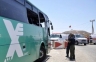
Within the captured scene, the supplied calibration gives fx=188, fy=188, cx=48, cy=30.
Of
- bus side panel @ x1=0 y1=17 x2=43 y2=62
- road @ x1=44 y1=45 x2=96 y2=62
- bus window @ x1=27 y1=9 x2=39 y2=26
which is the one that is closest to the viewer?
bus side panel @ x1=0 y1=17 x2=43 y2=62

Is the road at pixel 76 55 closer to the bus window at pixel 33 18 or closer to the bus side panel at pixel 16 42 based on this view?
the bus window at pixel 33 18

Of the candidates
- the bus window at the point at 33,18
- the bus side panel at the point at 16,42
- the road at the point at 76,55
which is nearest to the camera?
the bus side panel at the point at 16,42

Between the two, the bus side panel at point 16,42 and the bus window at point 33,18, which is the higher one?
the bus window at point 33,18

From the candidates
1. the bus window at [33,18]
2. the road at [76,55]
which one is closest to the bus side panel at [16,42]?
the bus window at [33,18]

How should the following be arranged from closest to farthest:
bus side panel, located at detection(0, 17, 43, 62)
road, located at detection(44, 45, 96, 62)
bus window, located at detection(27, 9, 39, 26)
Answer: bus side panel, located at detection(0, 17, 43, 62) → bus window, located at detection(27, 9, 39, 26) → road, located at detection(44, 45, 96, 62)

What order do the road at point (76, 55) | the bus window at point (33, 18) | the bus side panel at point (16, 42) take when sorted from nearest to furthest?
the bus side panel at point (16, 42) → the bus window at point (33, 18) → the road at point (76, 55)

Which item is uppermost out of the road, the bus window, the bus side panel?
the bus window

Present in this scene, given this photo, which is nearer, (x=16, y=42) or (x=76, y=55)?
(x=16, y=42)

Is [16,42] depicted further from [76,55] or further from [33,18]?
[76,55]

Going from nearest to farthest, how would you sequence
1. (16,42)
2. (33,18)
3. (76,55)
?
(16,42) < (33,18) < (76,55)

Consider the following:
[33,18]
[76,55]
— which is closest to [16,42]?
[33,18]

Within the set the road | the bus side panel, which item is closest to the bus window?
the bus side panel

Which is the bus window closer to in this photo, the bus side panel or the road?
the bus side panel

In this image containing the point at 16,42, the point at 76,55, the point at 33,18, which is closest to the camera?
the point at 16,42
